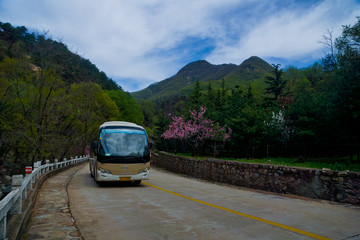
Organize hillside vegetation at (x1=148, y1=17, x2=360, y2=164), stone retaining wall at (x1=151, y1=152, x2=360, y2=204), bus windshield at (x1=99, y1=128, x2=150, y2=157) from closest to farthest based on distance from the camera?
1. stone retaining wall at (x1=151, y1=152, x2=360, y2=204)
2. bus windshield at (x1=99, y1=128, x2=150, y2=157)
3. hillside vegetation at (x1=148, y1=17, x2=360, y2=164)

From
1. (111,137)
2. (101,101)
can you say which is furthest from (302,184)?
(101,101)

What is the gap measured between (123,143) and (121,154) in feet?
1.85

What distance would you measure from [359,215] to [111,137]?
964 centimetres

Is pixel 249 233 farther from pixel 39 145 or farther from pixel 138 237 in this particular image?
pixel 39 145

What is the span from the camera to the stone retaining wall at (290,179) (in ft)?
26.7

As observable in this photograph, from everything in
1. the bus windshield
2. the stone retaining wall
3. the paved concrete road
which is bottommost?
the paved concrete road

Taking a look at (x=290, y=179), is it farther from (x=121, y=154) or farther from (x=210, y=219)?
(x=121, y=154)

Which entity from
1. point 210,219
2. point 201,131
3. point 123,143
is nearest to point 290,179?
point 210,219

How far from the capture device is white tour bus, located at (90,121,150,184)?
1187cm

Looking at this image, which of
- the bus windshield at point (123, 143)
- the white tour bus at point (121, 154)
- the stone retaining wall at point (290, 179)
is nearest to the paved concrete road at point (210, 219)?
the stone retaining wall at point (290, 179)

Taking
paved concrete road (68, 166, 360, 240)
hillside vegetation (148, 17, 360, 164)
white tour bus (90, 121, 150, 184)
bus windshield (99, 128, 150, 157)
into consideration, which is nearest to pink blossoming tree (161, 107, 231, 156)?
hillside vegetation (148, 17, 360, 164)

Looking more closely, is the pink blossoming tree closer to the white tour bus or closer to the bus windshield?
the bus windshield

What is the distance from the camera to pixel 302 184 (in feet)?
31.8

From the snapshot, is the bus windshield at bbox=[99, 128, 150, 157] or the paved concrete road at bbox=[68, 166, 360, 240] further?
the bus windshield at bbox=[99, 128, 150, 157]
